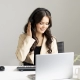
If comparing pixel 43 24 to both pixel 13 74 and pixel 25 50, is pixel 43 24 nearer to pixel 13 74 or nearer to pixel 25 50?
Answer: pixel 25 50

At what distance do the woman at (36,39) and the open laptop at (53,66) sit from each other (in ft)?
2.17

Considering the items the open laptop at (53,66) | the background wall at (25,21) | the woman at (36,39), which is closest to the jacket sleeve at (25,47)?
the woman at (36,39)

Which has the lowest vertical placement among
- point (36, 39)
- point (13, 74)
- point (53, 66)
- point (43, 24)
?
point (13, 74)

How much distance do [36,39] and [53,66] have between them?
76 centimetres

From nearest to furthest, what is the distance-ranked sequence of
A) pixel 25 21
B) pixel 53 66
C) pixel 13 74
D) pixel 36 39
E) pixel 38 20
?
pixel 53 66 < pixel 13 74 < pixel 38 20 < pixel 36 39 < pixel 25 21

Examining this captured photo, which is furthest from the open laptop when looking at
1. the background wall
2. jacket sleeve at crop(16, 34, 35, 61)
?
the background wall

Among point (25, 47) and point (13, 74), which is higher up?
point (25, 47)

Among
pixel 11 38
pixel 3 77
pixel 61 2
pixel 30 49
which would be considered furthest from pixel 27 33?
pixel 61 2

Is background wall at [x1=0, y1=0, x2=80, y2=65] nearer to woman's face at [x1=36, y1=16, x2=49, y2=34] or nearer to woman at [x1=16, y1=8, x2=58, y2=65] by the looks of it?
woman at [x1=16, y1=8, x2=58, y2=65]

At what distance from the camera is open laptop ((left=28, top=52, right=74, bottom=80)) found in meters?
1.46

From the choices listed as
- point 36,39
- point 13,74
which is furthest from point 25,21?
point 13,74

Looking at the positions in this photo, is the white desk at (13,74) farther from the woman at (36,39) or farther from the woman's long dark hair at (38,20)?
the woman's long dark hair at (38,20)

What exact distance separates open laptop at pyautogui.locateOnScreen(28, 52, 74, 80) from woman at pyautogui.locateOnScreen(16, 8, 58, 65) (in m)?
0.66

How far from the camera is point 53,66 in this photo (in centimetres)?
148
